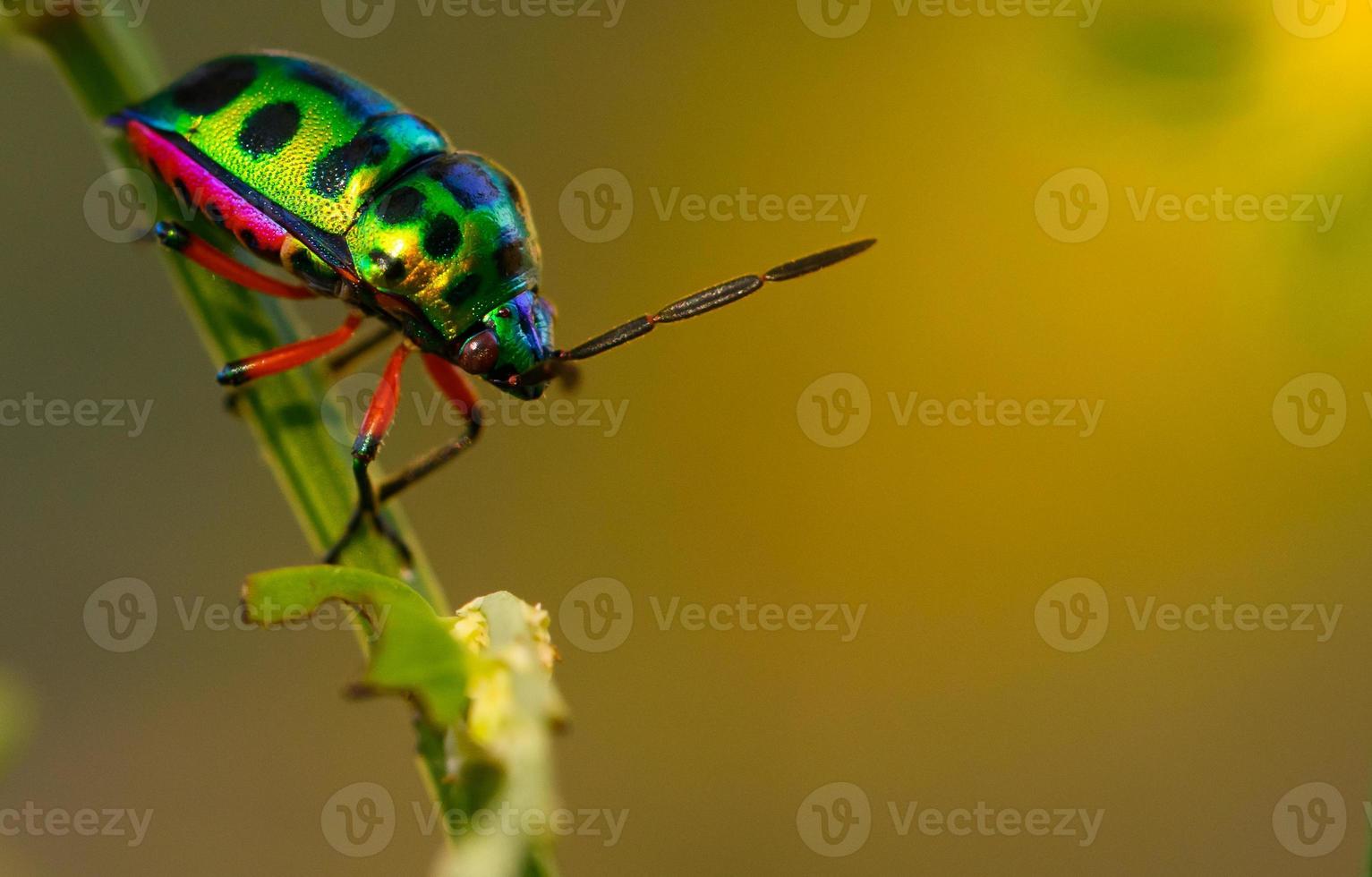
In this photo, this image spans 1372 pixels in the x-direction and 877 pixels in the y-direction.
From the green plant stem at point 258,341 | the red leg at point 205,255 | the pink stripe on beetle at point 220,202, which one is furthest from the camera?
the pink stripe on beetle at point 220,202

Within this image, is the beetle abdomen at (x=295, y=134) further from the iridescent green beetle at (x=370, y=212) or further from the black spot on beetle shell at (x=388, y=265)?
the black spot on beetle shell at (x=388, y=265)

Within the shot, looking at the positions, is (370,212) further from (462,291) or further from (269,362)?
(269,362)

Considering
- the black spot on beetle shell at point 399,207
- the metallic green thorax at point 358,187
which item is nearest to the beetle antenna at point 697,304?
the metallic green thorax at point 358,187

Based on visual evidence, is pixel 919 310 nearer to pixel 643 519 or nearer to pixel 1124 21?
pixel 643 519

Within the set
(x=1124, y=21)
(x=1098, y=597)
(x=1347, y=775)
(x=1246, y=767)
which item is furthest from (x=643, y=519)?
(x=1124, y=21)

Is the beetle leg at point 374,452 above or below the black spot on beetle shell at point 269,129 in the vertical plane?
below

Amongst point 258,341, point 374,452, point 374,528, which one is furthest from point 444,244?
point 374,528
